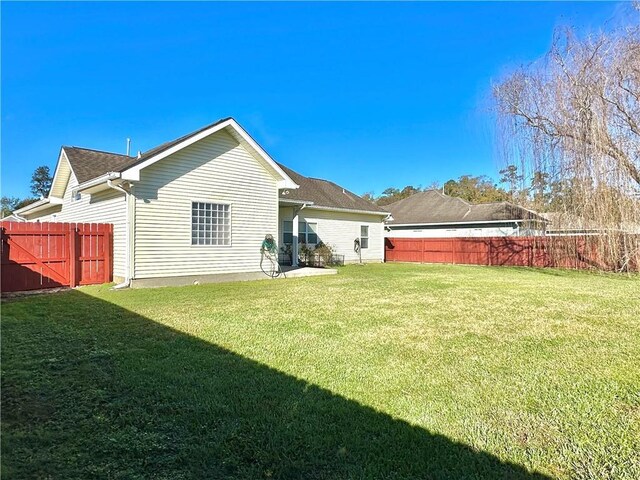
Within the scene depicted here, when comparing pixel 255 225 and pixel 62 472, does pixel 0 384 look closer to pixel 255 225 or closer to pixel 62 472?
pixel 62 472

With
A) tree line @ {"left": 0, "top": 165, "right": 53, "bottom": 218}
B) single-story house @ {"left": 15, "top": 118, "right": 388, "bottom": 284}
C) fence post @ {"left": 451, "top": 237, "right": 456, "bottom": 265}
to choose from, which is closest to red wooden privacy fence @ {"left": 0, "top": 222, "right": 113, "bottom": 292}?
single-story house @ {"left": 15, "top": 118, "right": 388, "bottom": 284}

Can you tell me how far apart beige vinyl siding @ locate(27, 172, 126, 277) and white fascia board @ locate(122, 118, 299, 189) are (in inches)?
40.2

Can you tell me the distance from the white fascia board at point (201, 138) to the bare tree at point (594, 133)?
9.02m

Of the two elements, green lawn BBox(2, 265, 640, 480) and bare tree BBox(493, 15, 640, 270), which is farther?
bare tree BBox(493, 15, 640, 270)

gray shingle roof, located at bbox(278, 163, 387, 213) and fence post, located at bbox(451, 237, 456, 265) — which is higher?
gray shingle roof, located at bbox(278, 163, 387, 213)

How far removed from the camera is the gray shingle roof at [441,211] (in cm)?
2328

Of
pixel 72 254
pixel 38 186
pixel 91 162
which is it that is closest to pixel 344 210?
pixel 91 162

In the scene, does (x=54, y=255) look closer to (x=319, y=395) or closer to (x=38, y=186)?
(x=319, y=395)

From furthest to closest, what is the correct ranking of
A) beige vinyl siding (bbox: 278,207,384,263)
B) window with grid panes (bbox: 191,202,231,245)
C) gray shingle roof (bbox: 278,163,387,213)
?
gray shingle roof (bbox: 278,163,387,213)
beige vinyl siding (bbox: 278,207,384,263)
window with grid panes (bbox: 191,202,231,245)

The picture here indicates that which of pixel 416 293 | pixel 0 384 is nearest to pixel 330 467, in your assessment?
pixel 0 384

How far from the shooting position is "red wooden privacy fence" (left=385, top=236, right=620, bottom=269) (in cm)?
1367

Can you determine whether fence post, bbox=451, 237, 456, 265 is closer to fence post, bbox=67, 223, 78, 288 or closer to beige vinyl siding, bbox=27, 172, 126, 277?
beige vinyl siding, bbox=27, 172, 126, 277

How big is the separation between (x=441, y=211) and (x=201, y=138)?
20.1 meters

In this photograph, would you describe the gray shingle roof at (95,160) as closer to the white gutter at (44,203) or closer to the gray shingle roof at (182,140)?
the gray shingle roof at (182,140)
